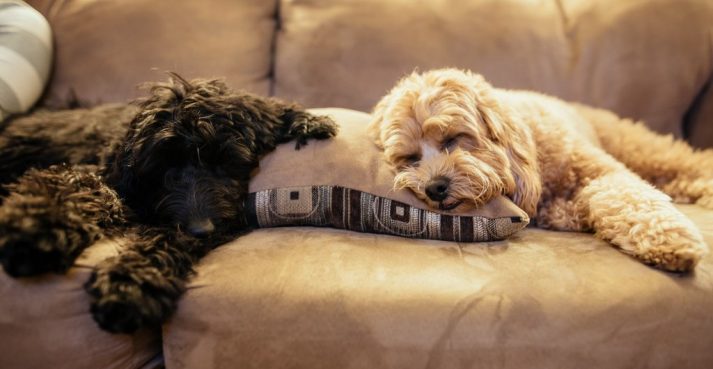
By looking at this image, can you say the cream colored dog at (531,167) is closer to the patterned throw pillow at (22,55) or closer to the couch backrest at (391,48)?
the couch backrest at (391,48)

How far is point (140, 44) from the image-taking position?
2.57 meters

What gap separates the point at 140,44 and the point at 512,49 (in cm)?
216

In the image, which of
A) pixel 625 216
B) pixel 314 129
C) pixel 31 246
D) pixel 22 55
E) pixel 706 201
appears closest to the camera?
pixel 31 246

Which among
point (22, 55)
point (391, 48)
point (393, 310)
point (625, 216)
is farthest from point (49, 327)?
point (391, 48)

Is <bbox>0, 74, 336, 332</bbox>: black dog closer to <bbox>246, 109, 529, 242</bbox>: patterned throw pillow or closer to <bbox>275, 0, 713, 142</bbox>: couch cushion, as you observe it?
<bbox>246, 109, 529, 242</bbox>: patterned throw pillow

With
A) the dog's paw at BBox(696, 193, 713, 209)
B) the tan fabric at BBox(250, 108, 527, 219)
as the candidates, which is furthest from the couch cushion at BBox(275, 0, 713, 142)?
the tan fabric at BBox(250, 108, 527, 219)

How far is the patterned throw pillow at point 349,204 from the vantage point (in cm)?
164

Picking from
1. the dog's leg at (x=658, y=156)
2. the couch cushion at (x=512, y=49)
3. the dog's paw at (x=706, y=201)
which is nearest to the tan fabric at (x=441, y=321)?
the dog's paw at (x=706, y=201)

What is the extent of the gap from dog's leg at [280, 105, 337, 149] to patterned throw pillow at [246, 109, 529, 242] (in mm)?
63

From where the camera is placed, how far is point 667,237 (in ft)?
4.87

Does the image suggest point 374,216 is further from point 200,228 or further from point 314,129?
point 200,228

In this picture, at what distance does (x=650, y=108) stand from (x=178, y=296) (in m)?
2.78

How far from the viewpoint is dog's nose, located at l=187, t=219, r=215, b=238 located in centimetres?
Result: 157

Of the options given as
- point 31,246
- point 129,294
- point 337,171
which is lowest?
point 129,294
